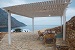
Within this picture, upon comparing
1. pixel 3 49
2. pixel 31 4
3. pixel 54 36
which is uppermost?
pixel 31 4

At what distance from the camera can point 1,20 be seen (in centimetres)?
3788

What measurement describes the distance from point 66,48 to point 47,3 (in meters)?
2.75

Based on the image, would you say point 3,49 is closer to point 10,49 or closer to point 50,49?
point 10,49

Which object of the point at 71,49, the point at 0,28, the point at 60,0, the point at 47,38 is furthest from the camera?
the point at 0,28

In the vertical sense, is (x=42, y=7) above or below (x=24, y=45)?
above

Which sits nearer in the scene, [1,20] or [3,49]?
[3,49]

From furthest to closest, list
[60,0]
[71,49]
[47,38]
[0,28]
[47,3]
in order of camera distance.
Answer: [0,28] < [47,38] < [47,3] < [60,0] < [71,49]

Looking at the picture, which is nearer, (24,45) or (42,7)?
(42,7)

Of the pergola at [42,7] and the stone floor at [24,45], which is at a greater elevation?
the pergola at [42,7]

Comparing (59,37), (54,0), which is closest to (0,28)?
(59,37)

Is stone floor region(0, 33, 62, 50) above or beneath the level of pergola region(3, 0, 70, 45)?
beneath

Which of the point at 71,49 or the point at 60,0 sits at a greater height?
the point at 60,0

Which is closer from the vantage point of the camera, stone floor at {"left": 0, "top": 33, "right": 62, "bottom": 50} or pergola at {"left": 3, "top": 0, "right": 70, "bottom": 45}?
pergola at {"left": 3, "top": 0, "right": 70, "bottom": 45}

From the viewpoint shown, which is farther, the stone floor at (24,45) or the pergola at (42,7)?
the stone floor at (24,45)
